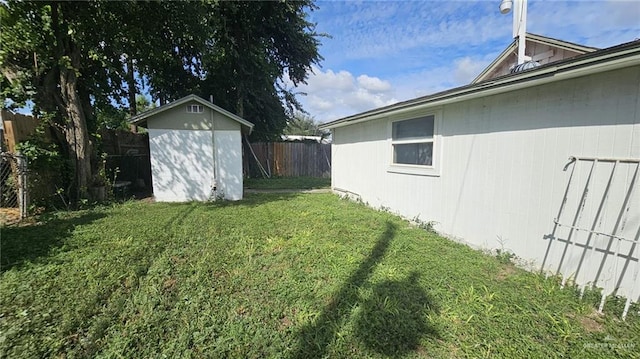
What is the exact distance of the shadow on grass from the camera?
11.3ft

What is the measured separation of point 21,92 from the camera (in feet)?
19.5

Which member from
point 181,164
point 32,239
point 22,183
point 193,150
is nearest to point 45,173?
point 22,183

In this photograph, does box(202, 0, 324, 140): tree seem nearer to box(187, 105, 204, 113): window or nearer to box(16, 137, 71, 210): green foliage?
box(187, 105, 204, 113): window

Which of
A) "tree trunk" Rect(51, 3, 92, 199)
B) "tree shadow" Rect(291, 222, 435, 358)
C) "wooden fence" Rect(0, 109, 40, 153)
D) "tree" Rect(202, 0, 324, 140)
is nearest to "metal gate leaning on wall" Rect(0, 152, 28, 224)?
"wooden fence" Rect(0, 109, 40, 153)

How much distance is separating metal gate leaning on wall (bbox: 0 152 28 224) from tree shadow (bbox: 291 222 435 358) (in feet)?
20.1

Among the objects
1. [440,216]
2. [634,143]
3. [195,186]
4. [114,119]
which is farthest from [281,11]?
[634,143]

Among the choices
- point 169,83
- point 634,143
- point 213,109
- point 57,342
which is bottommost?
point 57,342

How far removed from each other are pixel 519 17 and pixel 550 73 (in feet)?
13.6

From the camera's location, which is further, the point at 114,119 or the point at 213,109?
the point at 114,119

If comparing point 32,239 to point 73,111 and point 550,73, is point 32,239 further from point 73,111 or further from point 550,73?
point 550,73

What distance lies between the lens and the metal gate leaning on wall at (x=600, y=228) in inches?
103

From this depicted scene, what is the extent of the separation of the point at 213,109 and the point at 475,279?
24.5ft

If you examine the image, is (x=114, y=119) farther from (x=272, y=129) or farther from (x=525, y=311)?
(x=525, y=311)

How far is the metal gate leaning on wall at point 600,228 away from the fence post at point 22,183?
8.57 m
